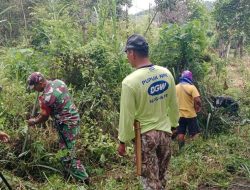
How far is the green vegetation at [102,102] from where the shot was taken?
193 inches

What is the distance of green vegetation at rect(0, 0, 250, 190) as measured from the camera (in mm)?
4898

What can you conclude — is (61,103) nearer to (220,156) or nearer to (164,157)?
(164,157)

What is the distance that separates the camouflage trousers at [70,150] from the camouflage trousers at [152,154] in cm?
171

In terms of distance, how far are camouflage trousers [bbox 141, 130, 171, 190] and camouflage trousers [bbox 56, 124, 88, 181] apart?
1.71 m

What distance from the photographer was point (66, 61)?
640 centimetres

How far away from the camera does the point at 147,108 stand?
3111 mm

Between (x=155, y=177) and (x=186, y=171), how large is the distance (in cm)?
191

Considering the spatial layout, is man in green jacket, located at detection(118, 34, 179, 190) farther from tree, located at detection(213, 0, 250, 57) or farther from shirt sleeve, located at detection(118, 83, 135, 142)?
tree, located at detection(213, 0, 250, 57)

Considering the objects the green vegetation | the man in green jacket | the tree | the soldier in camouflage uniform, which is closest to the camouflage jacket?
the soldier in camouflage uniform

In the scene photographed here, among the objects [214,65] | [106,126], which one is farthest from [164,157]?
[214,65]

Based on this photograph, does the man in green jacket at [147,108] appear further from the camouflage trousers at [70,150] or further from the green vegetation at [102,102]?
the camouflage trousers at [70,150]

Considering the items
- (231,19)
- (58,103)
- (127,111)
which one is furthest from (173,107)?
(231,19)

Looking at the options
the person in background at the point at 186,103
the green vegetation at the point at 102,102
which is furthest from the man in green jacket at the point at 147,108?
the person in background at the point at 186,103

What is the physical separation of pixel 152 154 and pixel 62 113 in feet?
5.92
